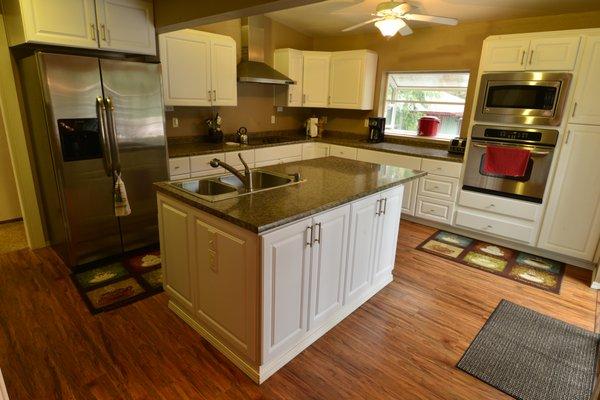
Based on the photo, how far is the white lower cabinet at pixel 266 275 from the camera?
1722 mm

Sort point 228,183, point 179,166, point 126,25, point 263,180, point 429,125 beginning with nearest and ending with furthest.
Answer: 1. point 228,183
2. point 263,180
3. point 126,25
4. point 179,166
5. point 429,125

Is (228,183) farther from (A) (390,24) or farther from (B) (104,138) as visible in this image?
(A) (390,24)

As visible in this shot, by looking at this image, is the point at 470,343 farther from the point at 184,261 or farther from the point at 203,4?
the point at 203,4

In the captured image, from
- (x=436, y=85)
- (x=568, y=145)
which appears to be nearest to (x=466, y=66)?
(x=436, y=85)

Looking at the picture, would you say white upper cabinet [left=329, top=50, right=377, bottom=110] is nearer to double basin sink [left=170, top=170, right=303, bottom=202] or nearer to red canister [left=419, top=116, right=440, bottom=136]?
red canister [left=419, top=116, right=440, bottom=136]

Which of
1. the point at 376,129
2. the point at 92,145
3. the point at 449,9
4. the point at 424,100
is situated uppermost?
the point at 449,9

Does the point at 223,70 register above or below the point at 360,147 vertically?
above

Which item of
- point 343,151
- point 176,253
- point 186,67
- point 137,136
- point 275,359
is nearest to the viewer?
point 275,359

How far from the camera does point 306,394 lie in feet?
5.89

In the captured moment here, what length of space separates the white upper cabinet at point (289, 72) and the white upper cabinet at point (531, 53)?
2.41 meters

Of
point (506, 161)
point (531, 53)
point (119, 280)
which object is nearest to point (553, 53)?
point (531, 53)

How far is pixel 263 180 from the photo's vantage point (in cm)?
252

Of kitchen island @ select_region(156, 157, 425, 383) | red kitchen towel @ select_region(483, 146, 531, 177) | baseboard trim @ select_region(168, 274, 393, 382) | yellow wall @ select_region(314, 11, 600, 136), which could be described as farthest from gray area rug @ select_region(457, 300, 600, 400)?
yellow wall @ select_region(314, 11, 600, 136)

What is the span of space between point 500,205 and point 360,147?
1.79 m
